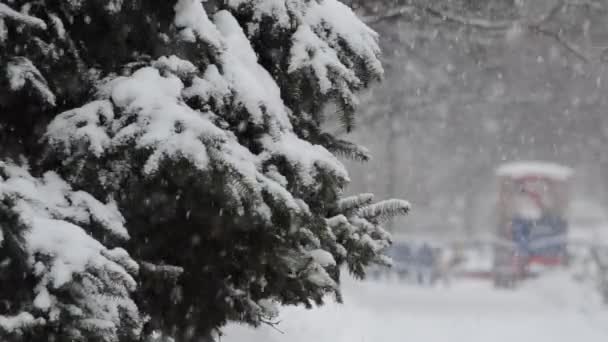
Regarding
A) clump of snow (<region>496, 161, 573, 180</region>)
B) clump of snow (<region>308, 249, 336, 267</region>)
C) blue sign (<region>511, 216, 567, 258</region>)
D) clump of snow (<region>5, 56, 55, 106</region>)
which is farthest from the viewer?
clump of snow (<region>496, 161, 573, 180</region>)

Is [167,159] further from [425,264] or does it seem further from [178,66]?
[425,264]

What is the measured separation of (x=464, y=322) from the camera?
1277 centimetres

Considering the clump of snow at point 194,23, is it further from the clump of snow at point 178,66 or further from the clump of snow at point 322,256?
the clump of snow at point 322,256

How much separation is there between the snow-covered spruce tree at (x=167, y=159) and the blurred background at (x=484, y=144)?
83.8 inches

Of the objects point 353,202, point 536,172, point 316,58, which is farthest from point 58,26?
point 536,172

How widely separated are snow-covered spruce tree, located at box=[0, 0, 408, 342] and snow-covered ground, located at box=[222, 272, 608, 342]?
2.05m

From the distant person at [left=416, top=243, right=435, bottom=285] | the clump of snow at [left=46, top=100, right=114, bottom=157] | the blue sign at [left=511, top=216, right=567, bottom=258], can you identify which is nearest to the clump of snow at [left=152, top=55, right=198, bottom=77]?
the clump of snow at [left=46, top=100, right=114, bottom=157]

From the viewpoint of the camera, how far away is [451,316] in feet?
44.4

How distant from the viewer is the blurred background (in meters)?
10.8

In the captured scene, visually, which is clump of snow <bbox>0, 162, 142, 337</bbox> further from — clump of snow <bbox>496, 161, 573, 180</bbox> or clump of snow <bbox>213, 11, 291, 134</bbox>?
clump of snow <bbox>496, 161, 573, 180</bbox>

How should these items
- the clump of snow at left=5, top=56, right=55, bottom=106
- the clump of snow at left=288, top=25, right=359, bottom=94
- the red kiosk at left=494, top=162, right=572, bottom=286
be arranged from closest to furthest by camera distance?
1. the clump of snow at left=5, top=56, right=55, bottom=106
2. the clump of snow at left=288, top=25, right=359, bottom=94
3. the red kiosk at left=494, top=162, right=572, bottom=286

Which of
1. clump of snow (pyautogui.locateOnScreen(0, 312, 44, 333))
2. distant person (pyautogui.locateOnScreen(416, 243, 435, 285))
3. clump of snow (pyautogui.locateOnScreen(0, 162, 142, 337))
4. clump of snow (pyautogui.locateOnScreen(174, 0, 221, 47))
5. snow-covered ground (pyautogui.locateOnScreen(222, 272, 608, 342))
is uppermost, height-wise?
distant person (pyautogui.locateOnScreen(416, 243, 435, 285))

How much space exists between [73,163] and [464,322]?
9.87 metres

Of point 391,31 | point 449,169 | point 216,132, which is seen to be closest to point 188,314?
point 216,132
